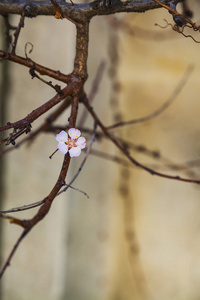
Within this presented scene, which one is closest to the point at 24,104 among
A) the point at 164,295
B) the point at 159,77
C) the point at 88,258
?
the point at 159,77

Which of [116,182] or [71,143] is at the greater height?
[71,143]

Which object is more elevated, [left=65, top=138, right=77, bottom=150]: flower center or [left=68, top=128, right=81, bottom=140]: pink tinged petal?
[left=68, top=128, right=81, bottom=140]: pink tinged petal

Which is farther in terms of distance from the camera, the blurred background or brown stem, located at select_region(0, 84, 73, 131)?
the blurred background

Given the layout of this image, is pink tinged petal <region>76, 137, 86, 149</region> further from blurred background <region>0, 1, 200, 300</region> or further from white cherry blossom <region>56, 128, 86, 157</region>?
blurred background <region>0, 1, 200, 300</region>

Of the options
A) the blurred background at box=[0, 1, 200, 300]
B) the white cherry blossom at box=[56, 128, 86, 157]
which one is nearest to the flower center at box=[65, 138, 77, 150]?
the white cherry blossom at box=[56, 128, 86, 157]

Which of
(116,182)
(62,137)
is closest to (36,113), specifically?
(62,137)

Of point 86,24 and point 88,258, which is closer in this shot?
point 86,24

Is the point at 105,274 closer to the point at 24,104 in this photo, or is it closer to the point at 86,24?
the point at 24,104

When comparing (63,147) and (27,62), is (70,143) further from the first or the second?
(27,62)
